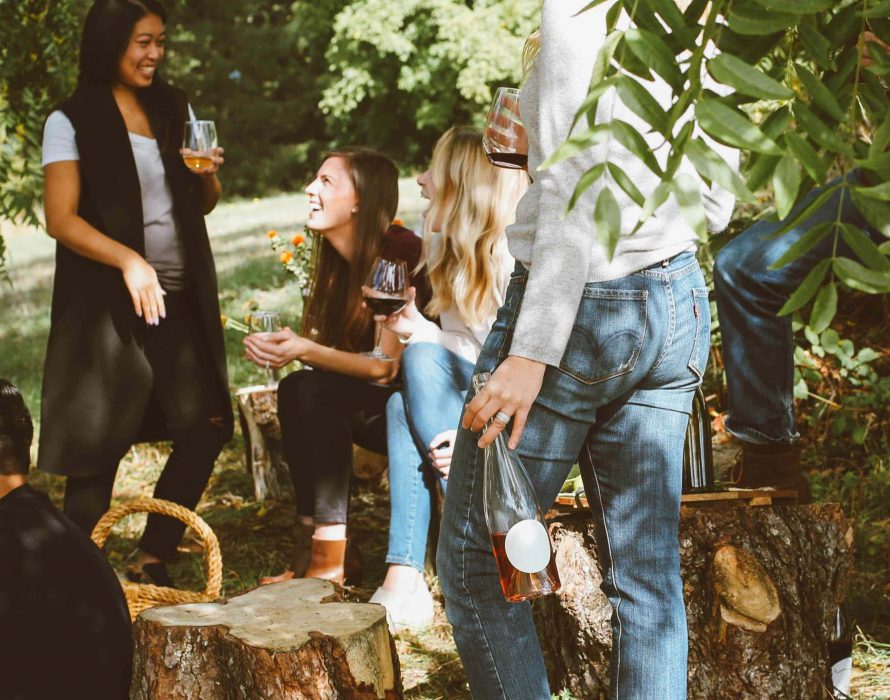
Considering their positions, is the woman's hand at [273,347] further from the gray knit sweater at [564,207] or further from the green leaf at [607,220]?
the green leaf at [607,220]

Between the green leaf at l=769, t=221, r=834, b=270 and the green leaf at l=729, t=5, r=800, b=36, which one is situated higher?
the green leaf at l=729, t=5, r=800, b=36

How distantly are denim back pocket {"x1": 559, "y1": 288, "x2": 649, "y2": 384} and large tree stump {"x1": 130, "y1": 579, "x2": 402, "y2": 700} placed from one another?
105 cm

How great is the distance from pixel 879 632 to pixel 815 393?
1618 mm

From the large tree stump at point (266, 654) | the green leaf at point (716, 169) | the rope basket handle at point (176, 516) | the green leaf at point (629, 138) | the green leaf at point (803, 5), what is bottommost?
the large tree stump at point (266, 654)

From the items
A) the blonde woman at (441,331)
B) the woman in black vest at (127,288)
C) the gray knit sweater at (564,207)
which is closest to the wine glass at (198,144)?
the woman in black vest at (127,288)

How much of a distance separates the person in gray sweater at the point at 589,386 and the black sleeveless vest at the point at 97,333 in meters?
2.05

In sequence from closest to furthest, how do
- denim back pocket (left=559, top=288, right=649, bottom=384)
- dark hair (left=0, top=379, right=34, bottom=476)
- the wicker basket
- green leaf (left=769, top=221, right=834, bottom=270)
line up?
green leaf (left=769, top=221, right=834, bottom=270) → denim back pocket (left=559, top=288, right=649, bottom=384) → dark hair (left=0, top=379, right=34, bottom=476) → the wicker basket

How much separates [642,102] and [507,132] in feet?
3.61

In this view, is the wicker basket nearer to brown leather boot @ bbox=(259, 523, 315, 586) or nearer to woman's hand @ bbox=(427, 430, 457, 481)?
brown leather boot @ bbox=(259, 523, 315, 586)

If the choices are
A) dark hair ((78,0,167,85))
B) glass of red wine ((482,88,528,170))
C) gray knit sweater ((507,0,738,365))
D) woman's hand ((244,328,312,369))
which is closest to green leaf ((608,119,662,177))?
gray knit sweater ((507,0,738,365))

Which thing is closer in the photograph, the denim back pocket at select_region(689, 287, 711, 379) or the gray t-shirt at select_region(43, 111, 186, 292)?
the denim back pocket at select_region(689, 287, 711, 379)

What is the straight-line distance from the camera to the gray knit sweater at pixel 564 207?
66.1 inches

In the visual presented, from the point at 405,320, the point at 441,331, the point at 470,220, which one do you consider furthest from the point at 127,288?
the point at 470,220

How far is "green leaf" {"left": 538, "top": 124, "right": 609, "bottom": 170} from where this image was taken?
3.39ft
